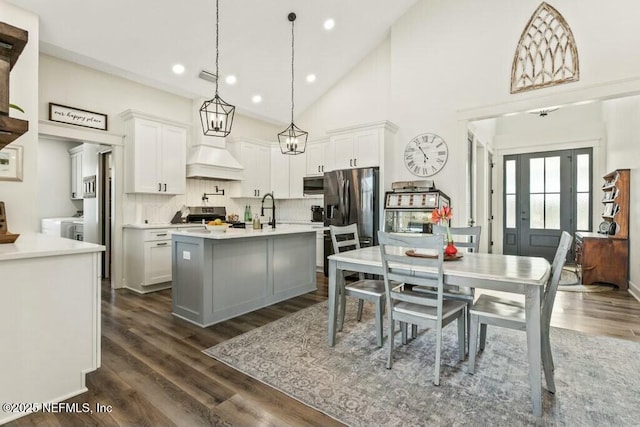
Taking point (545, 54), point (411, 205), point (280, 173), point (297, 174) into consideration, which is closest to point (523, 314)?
point (411, 205)

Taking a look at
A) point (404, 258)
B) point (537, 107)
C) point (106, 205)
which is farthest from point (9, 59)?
point (537, 107)

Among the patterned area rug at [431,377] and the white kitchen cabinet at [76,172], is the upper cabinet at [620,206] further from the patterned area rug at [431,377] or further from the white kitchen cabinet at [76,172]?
the white kitchen cabinet at [76,172]

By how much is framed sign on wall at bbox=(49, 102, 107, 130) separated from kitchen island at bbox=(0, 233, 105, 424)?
2722mm

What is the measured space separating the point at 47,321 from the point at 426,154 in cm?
481

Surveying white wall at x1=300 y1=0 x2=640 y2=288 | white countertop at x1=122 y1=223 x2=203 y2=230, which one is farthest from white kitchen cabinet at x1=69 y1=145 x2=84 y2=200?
white wall at x1=300 y1=0 x2=640 y2=288

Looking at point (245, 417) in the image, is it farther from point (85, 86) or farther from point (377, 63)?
point (377, 63)

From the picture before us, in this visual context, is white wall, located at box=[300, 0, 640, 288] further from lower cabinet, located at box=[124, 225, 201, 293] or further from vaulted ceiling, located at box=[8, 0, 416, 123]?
lower cabinet, located at box=[124, 225, 201, 293]

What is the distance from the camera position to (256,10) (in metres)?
4.50

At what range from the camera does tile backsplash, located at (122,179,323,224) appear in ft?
16.4

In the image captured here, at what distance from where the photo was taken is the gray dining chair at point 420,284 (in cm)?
211

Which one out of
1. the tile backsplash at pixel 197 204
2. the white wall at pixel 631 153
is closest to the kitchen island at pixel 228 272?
the tile backsplash at pixel 197 204

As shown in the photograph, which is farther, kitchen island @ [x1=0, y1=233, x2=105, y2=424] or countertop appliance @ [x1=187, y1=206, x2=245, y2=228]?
countertop appliance @ [x1=187, y1=206, x2=245, y2=228]

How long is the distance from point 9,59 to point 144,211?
413cm

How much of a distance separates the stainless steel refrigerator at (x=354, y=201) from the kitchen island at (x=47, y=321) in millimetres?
3717
